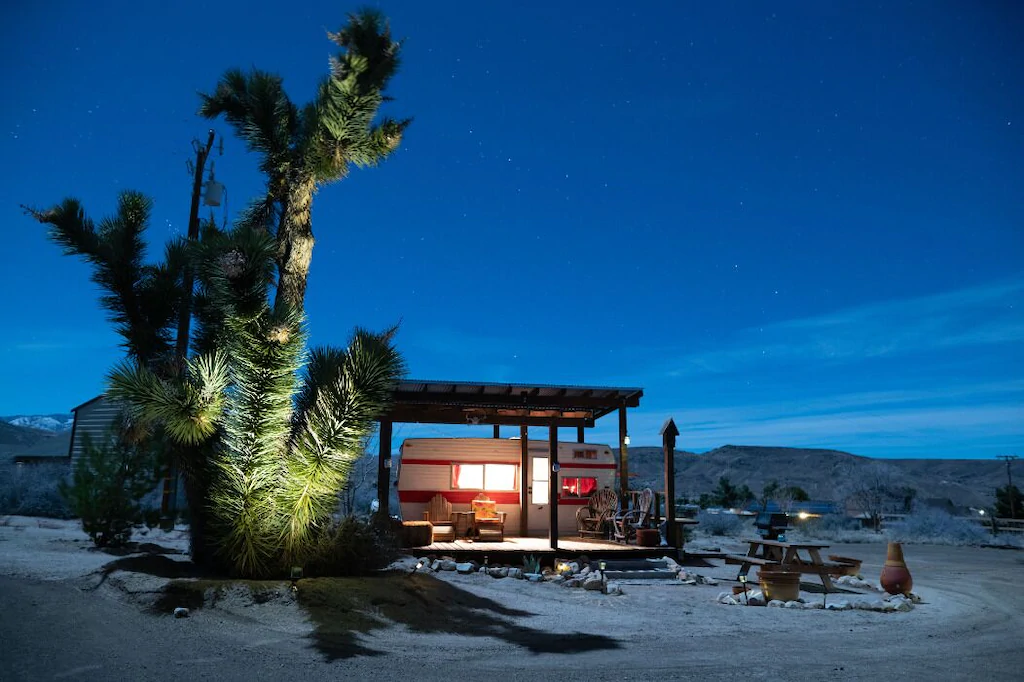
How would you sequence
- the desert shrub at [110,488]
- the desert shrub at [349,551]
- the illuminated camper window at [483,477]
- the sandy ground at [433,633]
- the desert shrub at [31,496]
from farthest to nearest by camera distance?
1. the desert shrub at [31,496]
2. the illuminated camper window at [483,477]
3. the desert shrub at [110,488]
4. the desert shrub at [349,551]
5. the sandy ground at [433,633]

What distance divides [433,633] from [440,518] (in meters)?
8.80

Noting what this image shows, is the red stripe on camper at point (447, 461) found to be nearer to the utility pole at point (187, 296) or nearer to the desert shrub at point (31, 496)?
the utility pole at point (187, 296)

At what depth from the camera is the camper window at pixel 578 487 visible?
17.9 m

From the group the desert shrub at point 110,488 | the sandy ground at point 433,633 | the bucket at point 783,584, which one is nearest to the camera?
the sandy ground at point 433,633

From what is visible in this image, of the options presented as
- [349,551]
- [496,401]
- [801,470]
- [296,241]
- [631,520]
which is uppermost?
[296,241]

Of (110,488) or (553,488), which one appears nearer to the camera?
(110,488)

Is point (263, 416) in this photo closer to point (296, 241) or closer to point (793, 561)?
point (296, 241)

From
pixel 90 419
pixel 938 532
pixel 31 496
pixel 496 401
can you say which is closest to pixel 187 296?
pixel 496 401

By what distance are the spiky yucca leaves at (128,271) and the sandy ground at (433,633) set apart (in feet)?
Answer: 9.34

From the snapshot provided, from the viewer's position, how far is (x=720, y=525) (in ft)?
90.1

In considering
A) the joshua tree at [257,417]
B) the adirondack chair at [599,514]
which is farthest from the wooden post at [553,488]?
the joshua tree at [257,417]

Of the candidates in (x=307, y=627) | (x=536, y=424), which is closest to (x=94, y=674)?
(x=307, y=627)

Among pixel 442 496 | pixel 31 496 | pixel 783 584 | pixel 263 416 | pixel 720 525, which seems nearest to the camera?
pixel 263 416

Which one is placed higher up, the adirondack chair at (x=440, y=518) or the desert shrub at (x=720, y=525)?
the adirondack chair at (x=440, y=518)
